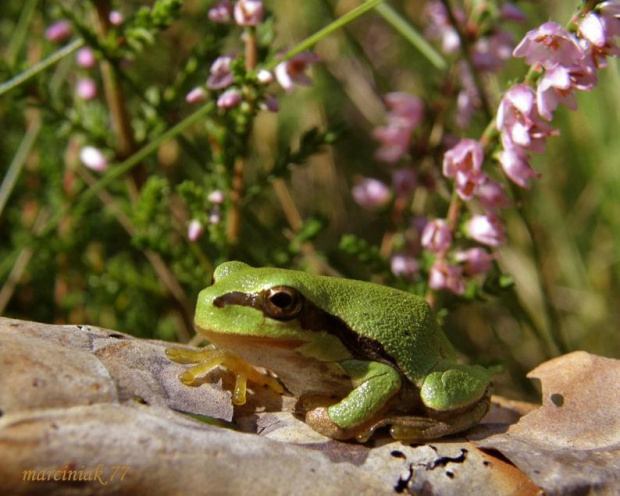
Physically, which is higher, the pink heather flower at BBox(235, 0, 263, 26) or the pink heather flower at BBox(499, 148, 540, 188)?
the pink heather flower at BBox(235, 0, 263, 26)

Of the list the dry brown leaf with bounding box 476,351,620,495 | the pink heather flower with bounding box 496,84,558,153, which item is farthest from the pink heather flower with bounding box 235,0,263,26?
the dry brown leaf with bounding box 476,351,620,495

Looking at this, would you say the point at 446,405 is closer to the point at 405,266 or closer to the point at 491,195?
the point at 491,195

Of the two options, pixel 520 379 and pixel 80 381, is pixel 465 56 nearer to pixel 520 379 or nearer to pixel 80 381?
pixel 520 379

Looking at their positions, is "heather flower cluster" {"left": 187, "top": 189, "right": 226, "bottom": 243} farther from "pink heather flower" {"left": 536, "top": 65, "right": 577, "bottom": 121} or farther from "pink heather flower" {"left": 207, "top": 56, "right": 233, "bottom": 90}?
"pink heather flower" {"left": 536, "top": 65, "right": 577, "bottom": 121}

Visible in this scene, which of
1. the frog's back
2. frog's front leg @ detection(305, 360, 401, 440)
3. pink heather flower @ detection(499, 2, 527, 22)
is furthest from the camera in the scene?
pink heather flower @ detection(499, 2, 527, 22)

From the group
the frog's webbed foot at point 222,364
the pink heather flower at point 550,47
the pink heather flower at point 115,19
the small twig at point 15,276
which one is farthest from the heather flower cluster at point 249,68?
the small twig at point 15,276

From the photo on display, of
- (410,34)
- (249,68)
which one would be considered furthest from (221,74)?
(410,34)
